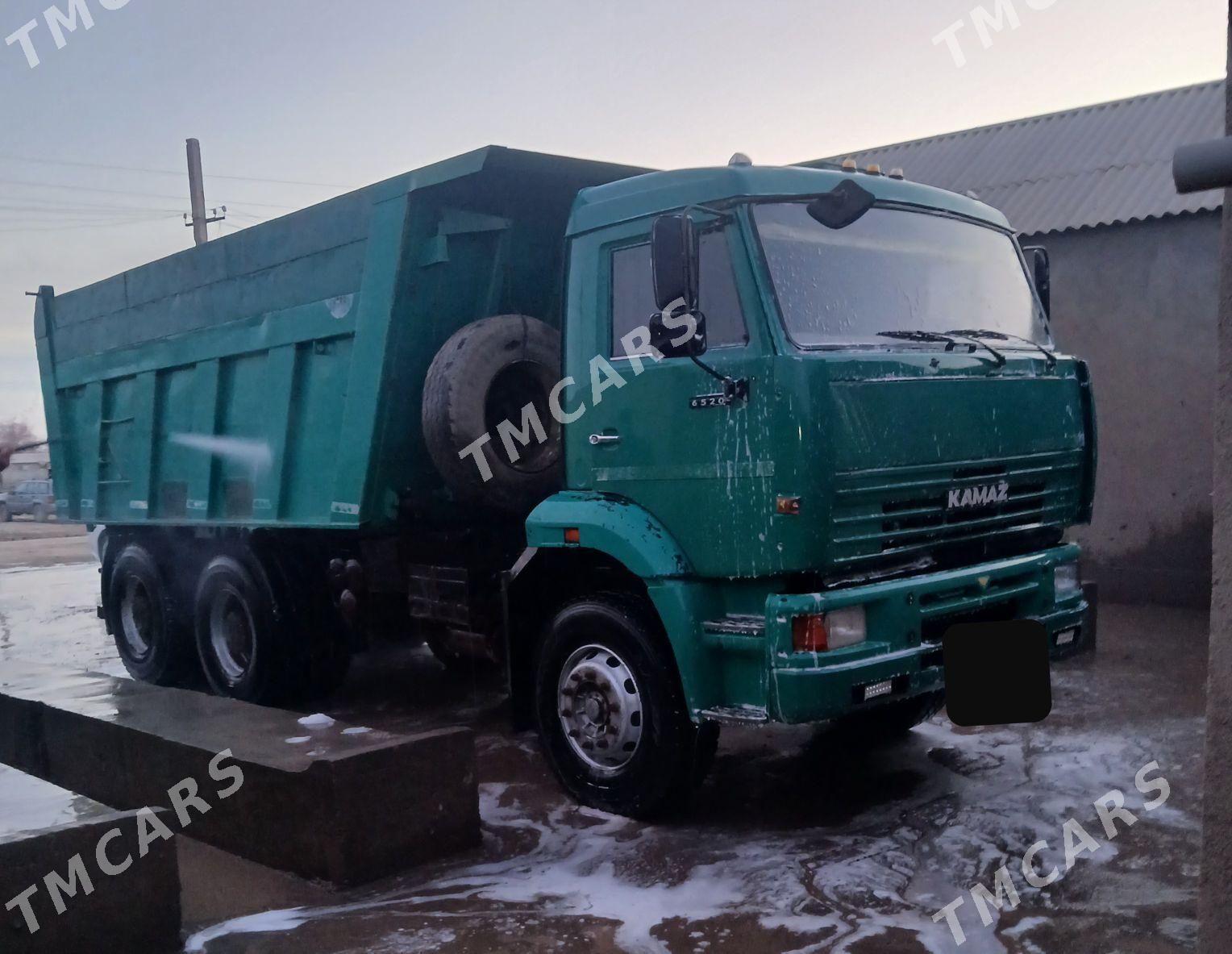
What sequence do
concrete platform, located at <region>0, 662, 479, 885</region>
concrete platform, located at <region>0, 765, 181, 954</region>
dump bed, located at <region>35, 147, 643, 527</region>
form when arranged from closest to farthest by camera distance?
1. concrete platform, located at <region>0, 765, 181, 954</region>
2. concrete platform, located at <region>0, 662, 479, 885</region>
3. dump bed, located at <region>35, 147, 643, 527</region>

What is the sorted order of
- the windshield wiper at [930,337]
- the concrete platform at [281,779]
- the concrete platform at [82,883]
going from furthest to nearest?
the windshield wiper at [930,337] → the concrete platform at [281,779] → the concrete platform at [82,883]

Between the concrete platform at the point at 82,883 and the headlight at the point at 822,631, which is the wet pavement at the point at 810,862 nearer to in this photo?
the concrete platform at the point at 82,883

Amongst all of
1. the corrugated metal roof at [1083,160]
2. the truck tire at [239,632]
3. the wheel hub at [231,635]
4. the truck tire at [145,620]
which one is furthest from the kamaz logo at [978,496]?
the truck tire at [145,620]

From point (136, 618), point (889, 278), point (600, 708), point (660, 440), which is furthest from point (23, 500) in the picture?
point (889, 278)

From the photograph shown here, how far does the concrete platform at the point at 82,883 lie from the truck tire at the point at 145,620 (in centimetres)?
458

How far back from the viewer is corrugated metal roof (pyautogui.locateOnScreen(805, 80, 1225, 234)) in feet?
32.9

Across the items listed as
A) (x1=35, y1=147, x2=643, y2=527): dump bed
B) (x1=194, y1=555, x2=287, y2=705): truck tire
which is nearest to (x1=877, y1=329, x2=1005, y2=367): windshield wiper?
(x1=35, y1=147, x2=643, y2=527): dump bed

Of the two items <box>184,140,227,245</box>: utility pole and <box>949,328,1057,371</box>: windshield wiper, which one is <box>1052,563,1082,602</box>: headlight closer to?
<box>949,328,1057,371</box>: windshield wiper

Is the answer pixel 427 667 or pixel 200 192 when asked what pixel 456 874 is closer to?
pixel 427 667

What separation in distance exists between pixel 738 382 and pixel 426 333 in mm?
2266

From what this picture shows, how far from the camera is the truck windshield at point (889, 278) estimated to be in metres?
4.34

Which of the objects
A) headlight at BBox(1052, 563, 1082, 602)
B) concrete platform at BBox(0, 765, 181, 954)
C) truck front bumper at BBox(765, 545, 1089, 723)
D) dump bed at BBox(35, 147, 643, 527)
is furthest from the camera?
dump bed at BBox(35, 147, 643, 527)

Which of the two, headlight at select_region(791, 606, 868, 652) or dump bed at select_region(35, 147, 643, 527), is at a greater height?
dump bed at select_region(35, 147, 643, 527)

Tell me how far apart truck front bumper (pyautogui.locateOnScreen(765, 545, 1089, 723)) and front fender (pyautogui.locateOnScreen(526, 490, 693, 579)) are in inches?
20.9
